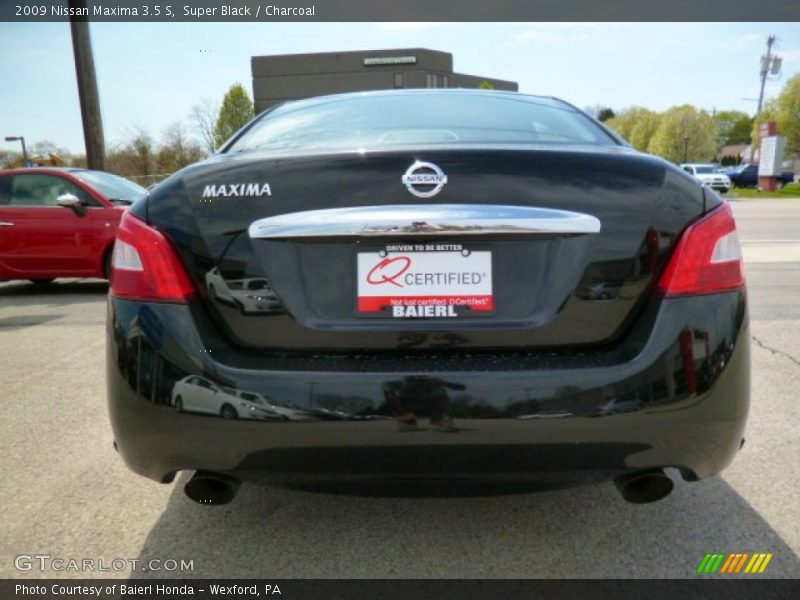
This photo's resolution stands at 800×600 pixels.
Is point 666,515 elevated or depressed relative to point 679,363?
depressed

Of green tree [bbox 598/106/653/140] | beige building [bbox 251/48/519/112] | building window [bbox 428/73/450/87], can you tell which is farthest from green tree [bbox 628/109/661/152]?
building window [bbox 428/73/450/87]

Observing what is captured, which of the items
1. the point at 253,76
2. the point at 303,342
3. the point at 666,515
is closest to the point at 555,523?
the point at 666,515

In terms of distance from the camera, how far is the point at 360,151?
1.74 meters

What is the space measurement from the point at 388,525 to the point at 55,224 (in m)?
6.59

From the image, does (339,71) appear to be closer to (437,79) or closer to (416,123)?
(437,79)

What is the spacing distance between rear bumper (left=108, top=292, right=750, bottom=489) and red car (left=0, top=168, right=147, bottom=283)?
6145mm

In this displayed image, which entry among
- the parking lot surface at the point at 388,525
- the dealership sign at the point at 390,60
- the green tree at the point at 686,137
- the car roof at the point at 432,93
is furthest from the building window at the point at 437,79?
the parking lot surface at the point at 388,525

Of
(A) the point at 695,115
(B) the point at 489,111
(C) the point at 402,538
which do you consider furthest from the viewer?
(A) the point at 695,115

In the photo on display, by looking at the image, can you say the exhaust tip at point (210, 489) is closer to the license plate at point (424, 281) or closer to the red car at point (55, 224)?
the license plate at point (424, 281)

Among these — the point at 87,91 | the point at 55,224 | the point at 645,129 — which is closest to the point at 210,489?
the point at 55,224

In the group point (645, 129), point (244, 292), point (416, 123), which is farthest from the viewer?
point (645, 129)

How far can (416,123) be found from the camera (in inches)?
91.2

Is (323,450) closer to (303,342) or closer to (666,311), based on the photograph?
(303,342)

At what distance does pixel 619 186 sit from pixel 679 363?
1.57 ft
